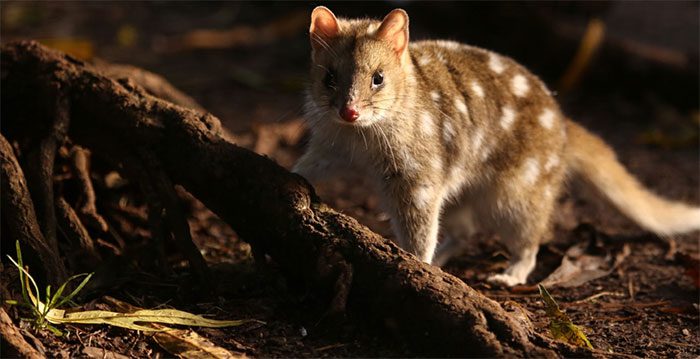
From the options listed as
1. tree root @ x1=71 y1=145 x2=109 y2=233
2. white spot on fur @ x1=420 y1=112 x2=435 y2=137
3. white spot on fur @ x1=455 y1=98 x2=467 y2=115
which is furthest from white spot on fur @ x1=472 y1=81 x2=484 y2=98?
tree root @ x1=71 y1=145 x2=109 y2=233

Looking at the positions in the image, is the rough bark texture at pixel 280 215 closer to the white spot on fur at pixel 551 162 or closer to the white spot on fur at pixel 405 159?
the white spot on fur at pixel 405 159

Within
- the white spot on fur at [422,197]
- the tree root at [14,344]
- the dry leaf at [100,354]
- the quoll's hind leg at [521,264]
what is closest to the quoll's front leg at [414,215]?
the white spot on fur at [422,197]

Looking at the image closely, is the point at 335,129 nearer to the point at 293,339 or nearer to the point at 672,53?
the point at 293,339

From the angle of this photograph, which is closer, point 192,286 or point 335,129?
point 192,286

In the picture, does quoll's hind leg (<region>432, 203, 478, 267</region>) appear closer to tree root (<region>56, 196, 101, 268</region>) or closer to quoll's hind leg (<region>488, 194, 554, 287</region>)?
quoll's hind leg (<region>488, 194, 554, 287</region>)

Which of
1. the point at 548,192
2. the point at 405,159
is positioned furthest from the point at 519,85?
the point at 405,159

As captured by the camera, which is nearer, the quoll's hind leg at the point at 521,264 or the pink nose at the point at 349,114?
the pink nose at the point at 349,114

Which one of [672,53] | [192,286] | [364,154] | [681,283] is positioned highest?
[672,53]

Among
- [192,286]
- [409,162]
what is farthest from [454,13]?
[192,286]
